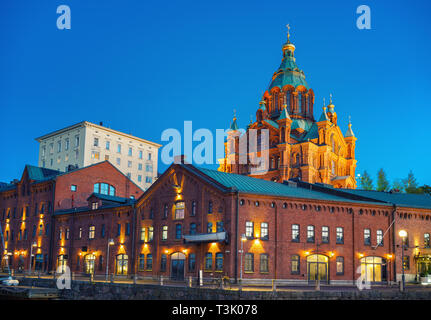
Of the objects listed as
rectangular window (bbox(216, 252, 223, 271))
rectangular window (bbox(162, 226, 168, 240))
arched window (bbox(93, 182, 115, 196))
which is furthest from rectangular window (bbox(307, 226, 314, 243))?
arched window (bbox(93, 182, 115, 196))

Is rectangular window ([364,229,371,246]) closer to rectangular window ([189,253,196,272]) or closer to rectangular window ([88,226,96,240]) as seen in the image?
rectangular window ([189,253,196,272])

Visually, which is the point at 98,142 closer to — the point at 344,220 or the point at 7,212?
the point at 7,212

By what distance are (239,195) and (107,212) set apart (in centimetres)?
2052

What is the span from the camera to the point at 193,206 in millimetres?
53594

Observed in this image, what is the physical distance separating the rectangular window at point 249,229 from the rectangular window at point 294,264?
15.9 ft

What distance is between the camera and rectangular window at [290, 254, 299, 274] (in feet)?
165

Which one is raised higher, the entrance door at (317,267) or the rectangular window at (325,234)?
the rectangular window at (325,234)

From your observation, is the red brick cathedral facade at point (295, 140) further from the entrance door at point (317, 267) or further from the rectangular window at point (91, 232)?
the rectangular window at point (91, 232)

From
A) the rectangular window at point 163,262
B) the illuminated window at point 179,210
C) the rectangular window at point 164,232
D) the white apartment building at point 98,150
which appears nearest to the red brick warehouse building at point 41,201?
the rectangular window at point 163,262

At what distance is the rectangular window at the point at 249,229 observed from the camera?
1948 inches

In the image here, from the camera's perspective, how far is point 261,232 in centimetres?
5006

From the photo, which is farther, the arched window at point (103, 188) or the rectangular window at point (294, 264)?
the arched window at point (103, 188)
